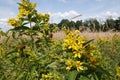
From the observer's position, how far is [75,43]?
1.92 meters

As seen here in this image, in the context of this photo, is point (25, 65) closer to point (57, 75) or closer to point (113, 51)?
point (57, 75)

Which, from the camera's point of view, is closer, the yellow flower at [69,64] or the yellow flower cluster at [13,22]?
the yellow flower at [69,64]

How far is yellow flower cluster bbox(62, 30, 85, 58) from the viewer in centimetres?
190

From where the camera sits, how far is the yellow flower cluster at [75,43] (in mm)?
1902

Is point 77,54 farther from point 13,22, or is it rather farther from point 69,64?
point 13,22

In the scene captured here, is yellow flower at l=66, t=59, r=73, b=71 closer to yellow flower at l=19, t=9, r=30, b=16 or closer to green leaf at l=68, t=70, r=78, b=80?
green leaf at l=68, t=70, r=78, b=80

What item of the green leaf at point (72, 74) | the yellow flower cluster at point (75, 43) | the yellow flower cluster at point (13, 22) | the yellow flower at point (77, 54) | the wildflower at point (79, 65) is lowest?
the green leaf at point (72, 74)

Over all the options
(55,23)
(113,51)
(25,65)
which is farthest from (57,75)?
(113,51)

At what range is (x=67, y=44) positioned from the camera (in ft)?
6.37

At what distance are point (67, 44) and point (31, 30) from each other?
0.75 m

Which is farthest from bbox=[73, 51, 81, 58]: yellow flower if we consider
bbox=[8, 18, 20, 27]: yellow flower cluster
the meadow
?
bbox=[8, 18, 20, 27]: yellow flower cluster

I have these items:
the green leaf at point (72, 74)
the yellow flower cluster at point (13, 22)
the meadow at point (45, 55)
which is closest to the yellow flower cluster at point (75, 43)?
the meadow at point (45, 55)

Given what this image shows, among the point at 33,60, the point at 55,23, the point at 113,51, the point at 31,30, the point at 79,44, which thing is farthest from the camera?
the point at 113,51

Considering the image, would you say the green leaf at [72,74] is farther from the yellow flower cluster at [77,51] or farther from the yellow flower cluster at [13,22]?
the yellow flower cluster at [13,22]
